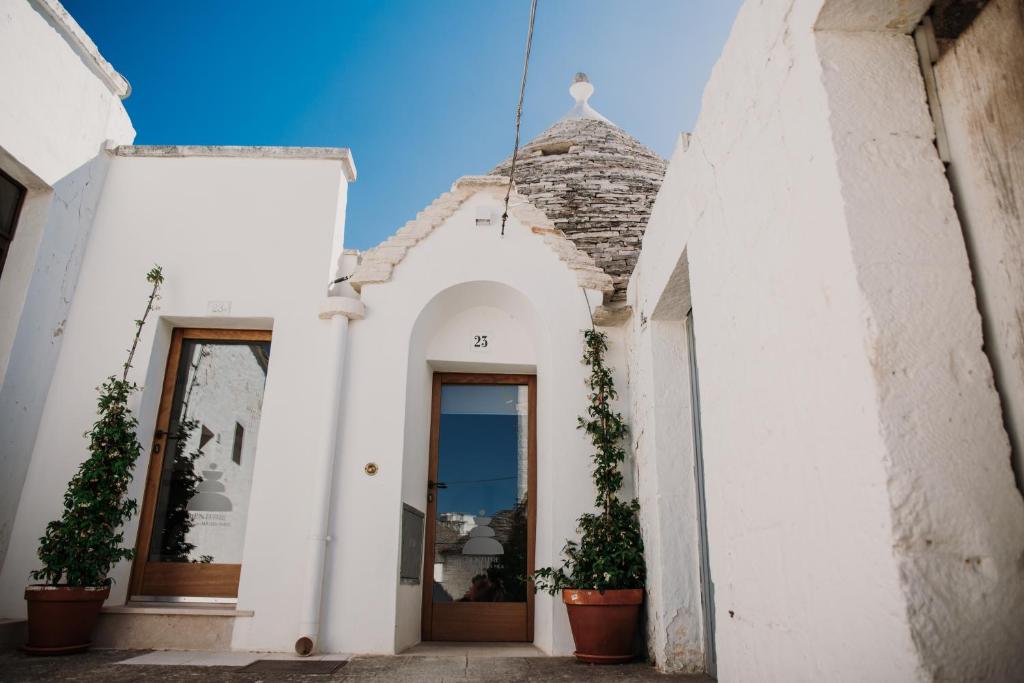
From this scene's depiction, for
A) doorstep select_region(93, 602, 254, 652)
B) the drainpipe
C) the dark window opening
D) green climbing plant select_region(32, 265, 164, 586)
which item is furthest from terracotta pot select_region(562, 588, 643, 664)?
the dark window opening

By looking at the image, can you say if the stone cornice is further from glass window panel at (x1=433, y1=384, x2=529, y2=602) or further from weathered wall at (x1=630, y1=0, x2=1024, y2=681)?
weathered wall at (x1=630, y1=0, x2=1024, y2=681)

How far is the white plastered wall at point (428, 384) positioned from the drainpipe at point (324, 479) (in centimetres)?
8

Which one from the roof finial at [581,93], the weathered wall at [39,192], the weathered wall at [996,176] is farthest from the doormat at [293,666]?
the roof finial at [581,93]

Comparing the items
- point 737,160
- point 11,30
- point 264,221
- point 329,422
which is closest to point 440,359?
point 329,422

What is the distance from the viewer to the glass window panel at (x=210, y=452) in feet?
17.2

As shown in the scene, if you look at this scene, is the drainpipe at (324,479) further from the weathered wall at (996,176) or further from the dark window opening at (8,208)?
the weathered wall at (996,176)

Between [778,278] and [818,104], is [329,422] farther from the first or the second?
[818,104]

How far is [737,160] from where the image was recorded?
289 cm

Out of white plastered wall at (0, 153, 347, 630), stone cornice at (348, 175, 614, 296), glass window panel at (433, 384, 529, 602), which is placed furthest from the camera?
stone cornice at (348, 175, 614, 296)

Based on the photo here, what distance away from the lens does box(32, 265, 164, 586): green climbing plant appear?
4.41m

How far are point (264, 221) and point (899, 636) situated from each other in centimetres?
558

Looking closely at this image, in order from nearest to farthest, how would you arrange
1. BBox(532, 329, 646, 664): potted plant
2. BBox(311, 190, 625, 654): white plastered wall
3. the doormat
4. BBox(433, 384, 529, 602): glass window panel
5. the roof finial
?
the doormat < BBox(532, 329, 646, 664): potted plant < BBox(311, 190, 625, 654): white plastered wall < BBox(433, 384, 529, 602): glass window panel < the roof finial

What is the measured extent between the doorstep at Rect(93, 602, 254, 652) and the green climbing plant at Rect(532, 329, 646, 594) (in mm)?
2257

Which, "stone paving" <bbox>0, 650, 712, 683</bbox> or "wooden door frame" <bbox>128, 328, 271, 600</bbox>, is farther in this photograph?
"wooden door frame" <bbox>128, 328, 271, 600</bbox>
